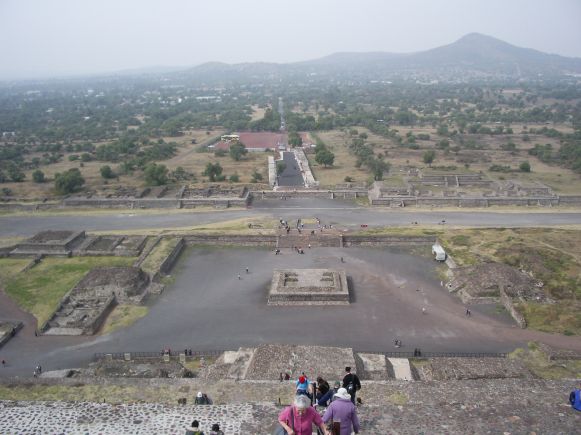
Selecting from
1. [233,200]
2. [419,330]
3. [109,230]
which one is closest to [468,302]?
[419,330]

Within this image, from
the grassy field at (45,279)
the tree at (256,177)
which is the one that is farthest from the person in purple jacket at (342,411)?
the tree at (256,177)

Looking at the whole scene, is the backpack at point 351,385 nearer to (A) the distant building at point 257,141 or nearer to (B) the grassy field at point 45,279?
(B) the grassy field at point 45,279

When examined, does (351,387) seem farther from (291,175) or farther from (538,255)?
(291,175)

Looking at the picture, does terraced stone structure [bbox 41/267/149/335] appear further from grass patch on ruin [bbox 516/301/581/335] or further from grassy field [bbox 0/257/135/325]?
grass patch on ruin [bbox 516/301/581/335]

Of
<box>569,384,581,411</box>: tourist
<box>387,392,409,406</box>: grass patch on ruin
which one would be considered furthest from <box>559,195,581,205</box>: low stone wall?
<box>387,392,409,406</box>: grass patch on ruin

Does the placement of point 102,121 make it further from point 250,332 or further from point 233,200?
point 250,332

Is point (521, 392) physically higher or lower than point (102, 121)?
higher
